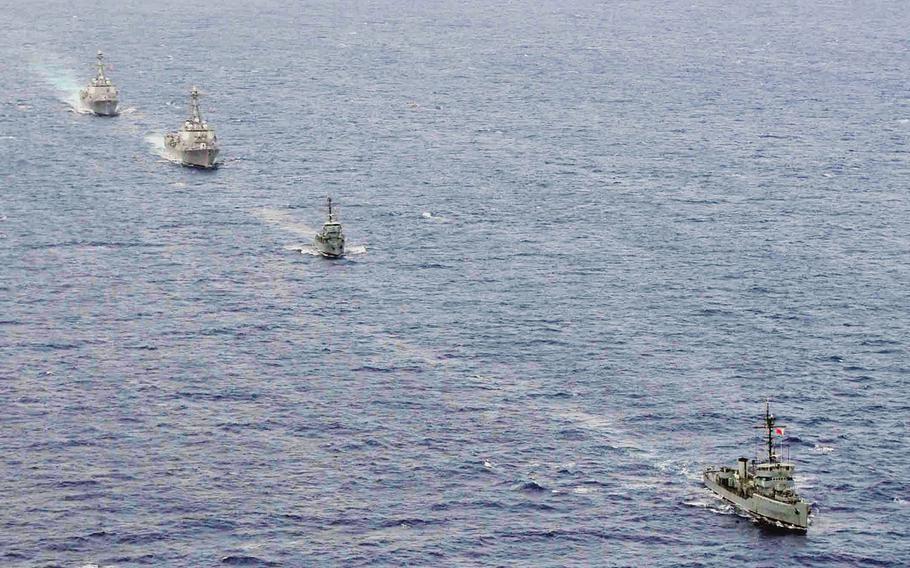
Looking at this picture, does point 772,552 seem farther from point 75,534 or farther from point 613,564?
point 75,534

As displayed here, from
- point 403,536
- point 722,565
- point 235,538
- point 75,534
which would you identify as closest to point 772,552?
point 722,565

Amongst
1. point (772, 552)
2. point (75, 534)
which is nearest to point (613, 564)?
point (772, 552)

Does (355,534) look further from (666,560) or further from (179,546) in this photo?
(666,560)

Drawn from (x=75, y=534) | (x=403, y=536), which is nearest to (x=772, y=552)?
(x=403, y=536)

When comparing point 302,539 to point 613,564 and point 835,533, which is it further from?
point 835,533

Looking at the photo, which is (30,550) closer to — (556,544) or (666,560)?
(556,544)
